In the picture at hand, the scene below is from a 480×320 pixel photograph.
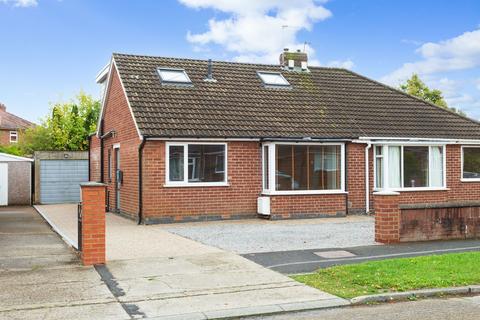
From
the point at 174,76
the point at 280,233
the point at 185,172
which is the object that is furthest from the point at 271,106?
the point at 280,233

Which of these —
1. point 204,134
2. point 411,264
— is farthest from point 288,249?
point 204,134

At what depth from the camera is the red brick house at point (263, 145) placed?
17.5 metres

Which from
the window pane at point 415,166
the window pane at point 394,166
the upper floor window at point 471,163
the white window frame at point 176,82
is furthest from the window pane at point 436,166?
the white window frame at point 176,82

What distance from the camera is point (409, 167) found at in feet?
67.0

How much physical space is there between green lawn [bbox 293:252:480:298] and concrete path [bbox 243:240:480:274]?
0.66 meters

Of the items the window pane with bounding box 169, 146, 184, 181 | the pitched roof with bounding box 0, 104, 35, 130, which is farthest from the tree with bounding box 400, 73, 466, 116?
the pitched roof with bounding box 0, 104, 35, 130

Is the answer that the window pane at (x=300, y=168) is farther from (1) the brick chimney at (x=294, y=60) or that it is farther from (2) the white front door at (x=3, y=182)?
(2) the white front door at (x=3, y=182)

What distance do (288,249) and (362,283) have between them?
11.7 ft

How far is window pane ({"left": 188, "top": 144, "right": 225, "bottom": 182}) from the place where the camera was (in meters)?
17.7

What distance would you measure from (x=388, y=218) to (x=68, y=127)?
99.7 feet

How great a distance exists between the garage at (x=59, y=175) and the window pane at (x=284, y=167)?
13.1m

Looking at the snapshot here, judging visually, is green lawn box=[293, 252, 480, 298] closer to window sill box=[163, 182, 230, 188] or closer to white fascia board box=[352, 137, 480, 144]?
window sill box=[163, 182, 230, 188]

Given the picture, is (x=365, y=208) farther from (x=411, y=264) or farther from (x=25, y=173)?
(x=25, y=173)

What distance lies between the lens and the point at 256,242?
13.0 meters
